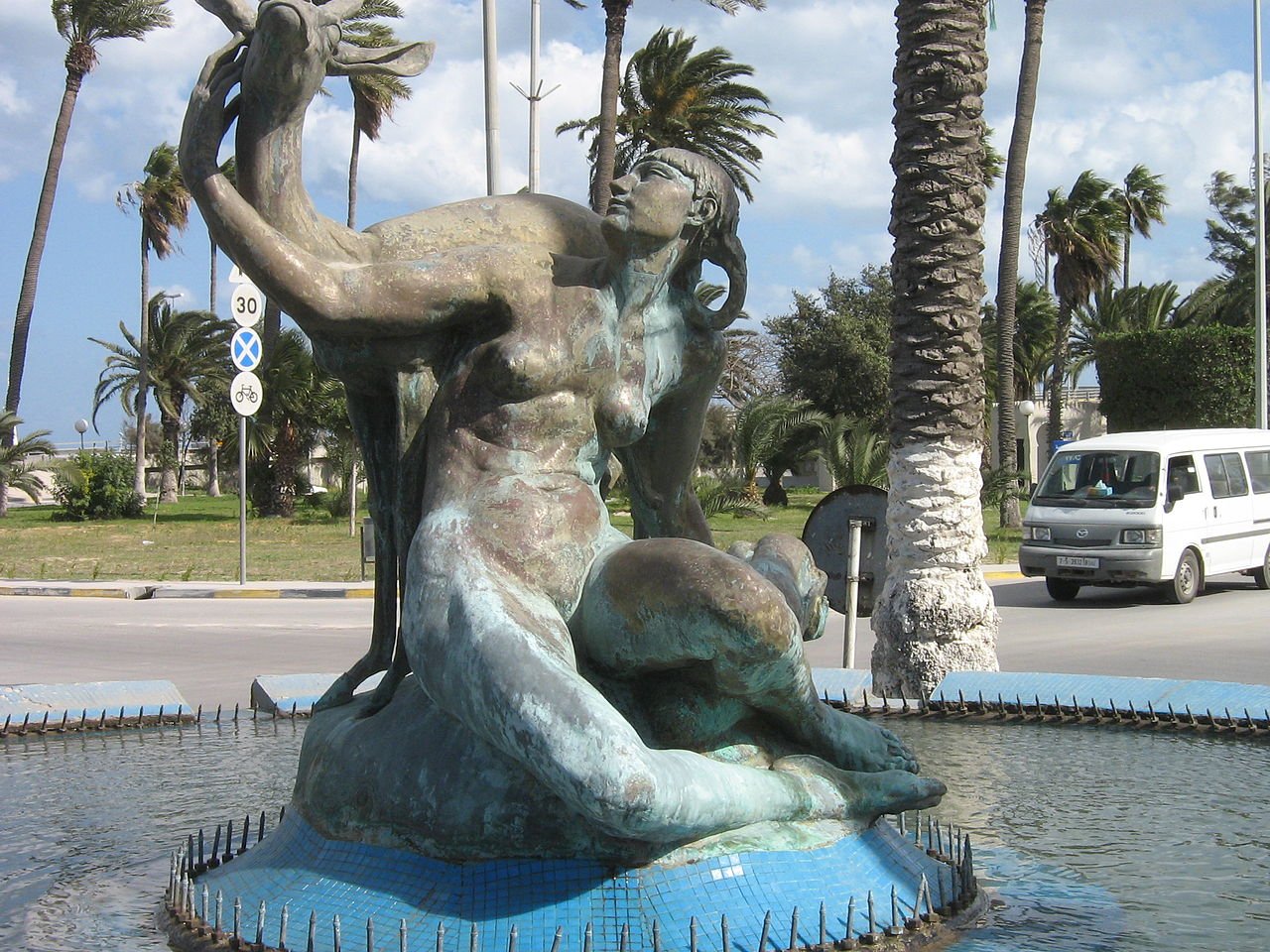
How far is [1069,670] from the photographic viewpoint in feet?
30.9

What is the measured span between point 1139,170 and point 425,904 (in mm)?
41634

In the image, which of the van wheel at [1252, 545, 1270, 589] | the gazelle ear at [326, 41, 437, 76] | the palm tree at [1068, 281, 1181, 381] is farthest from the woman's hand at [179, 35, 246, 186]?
the palm tree at [1068, 281, 1181, 381]

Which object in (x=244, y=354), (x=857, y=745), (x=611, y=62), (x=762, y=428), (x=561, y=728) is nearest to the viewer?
(x=561, y=728)

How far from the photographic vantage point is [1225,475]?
16.0 meters

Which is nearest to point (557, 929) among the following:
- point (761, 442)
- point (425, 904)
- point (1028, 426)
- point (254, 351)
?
point (425, 904)

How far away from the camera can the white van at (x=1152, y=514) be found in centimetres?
1488

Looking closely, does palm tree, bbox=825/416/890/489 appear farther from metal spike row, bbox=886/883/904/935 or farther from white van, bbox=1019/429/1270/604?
metal spike row, bbox=886/883/904/935

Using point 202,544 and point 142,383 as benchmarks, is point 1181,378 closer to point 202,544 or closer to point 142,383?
point 202,544

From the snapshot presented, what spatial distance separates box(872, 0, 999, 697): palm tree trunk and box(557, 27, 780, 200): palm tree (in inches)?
825

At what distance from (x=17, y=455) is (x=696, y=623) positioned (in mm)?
33421

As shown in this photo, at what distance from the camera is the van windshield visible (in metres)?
15.2

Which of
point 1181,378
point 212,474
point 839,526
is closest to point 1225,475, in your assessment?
point 839,526

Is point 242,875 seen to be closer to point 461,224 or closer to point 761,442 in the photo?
point 461,224

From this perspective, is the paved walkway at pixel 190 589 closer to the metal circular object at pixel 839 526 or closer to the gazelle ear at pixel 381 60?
the metal circular object at pixel 839 526
